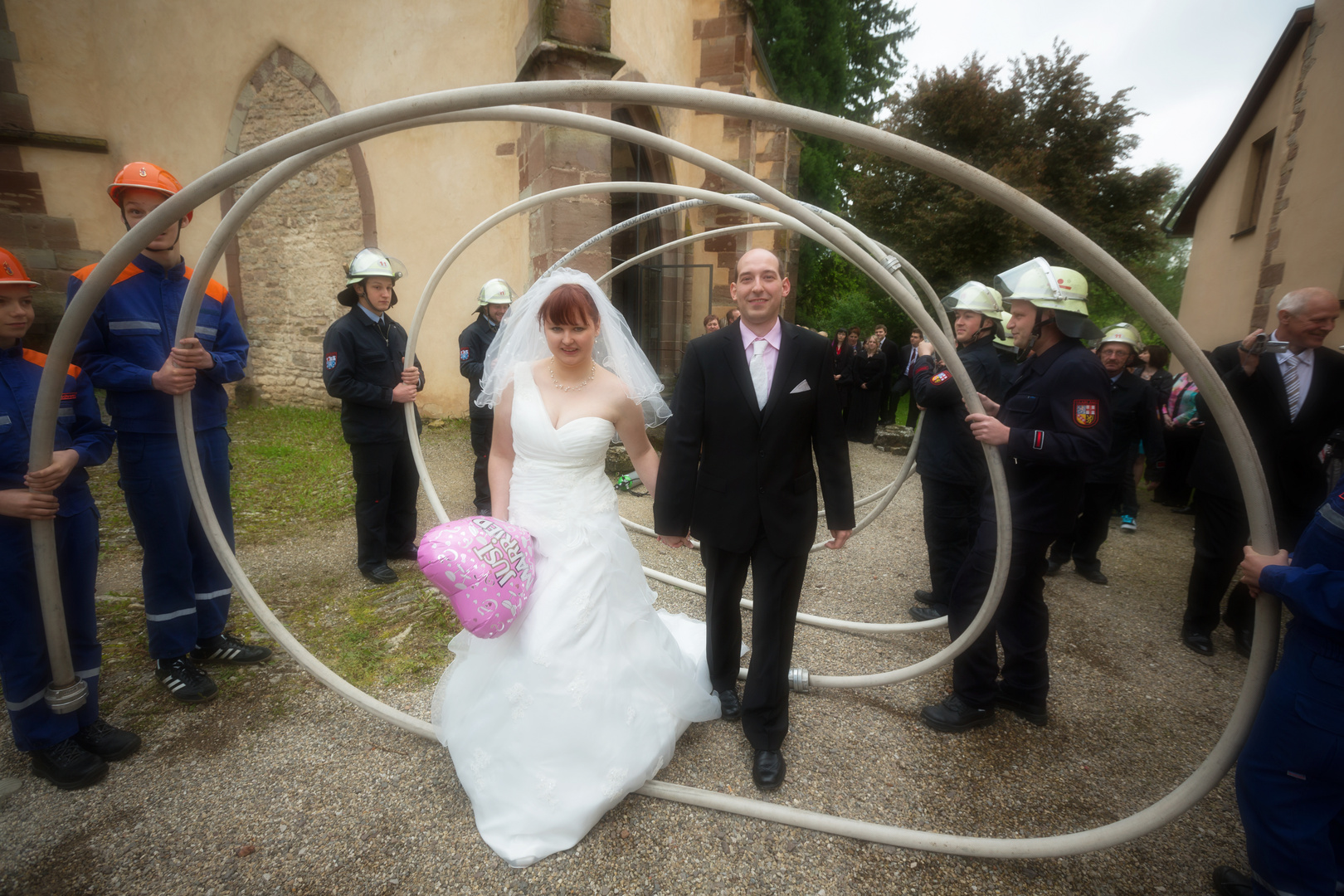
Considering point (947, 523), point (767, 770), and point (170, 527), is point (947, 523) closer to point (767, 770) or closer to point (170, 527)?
point (767, 770)

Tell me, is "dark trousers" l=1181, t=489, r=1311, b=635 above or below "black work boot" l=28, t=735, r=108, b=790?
above

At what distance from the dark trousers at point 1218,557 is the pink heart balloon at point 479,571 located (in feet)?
14.2

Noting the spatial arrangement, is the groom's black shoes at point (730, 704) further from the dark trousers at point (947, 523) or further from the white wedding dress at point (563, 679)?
the dark trousers at point (947, 523)

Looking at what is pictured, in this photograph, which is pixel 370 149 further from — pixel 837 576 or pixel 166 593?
pixel 837 576

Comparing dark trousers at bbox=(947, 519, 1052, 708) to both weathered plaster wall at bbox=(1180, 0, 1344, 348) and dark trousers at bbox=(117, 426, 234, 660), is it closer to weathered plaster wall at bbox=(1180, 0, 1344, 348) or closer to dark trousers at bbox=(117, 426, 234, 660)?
dark trousers at bbox=(117, 426, 234, 660)

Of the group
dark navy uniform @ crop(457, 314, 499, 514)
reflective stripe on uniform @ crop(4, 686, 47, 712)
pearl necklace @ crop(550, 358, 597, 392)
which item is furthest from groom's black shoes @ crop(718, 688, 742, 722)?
dark navy uniform @ crop(457, 314, 499, 514)

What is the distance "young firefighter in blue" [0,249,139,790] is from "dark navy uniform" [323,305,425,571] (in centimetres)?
163

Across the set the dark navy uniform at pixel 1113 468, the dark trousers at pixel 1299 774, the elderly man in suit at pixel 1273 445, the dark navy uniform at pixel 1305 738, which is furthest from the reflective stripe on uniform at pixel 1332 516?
the dark navy uniform at pixel 1113 468

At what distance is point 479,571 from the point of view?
227cm

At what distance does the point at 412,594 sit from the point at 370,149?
8.39 meters

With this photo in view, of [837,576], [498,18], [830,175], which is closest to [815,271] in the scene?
[830,175]

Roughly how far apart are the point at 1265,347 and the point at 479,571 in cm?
452

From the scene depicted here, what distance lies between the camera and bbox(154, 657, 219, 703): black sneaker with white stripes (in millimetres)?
3152

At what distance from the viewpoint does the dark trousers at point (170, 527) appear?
3041mm
